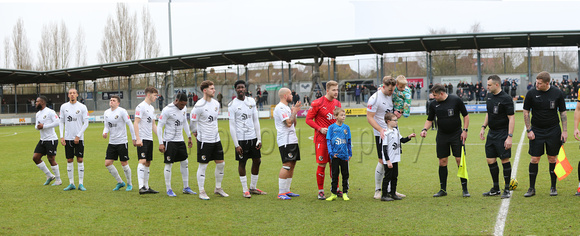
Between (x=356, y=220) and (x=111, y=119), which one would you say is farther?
(x=111, y=119)

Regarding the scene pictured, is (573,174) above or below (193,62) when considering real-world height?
below

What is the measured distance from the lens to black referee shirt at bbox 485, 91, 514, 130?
790cm

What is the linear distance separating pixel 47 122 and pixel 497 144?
31.2 ft

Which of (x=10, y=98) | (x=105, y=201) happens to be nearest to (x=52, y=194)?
(x=105, y=201)

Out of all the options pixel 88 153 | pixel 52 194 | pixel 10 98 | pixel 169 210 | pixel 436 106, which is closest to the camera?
pixel 169 210

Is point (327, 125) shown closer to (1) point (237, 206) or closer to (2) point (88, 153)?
(1) point (237, 206)

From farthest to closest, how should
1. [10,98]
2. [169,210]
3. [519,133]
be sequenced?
[10,98]
[519,133]
[169,210]

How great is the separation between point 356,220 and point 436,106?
9.31 feet

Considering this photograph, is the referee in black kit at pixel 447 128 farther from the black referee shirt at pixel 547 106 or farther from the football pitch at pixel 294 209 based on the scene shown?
the black referee shirt at pixel 547 106

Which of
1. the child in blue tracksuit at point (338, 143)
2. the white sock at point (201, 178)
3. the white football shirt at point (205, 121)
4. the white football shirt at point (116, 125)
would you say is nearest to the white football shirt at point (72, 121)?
the white football shirt at point (116, 125)

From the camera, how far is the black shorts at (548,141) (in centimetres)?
792

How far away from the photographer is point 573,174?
9.92 metres

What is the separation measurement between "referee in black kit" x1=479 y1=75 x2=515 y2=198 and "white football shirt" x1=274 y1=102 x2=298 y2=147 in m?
3.40

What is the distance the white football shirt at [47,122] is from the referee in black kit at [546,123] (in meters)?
9.88
